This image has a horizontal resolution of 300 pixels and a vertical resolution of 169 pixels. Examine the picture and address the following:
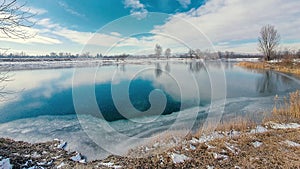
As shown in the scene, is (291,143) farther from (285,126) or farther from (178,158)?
(178,158)

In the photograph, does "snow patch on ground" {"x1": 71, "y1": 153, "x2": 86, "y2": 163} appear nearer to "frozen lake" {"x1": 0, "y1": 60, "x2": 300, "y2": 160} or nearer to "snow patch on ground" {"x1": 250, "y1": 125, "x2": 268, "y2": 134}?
"frozen lake" {"x1": 0, "y1": 60, "x2": 300, "y2": 160}

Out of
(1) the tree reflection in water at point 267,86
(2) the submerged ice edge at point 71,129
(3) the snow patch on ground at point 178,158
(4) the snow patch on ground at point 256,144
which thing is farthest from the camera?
(1) the tree reflection in water at point 267,86

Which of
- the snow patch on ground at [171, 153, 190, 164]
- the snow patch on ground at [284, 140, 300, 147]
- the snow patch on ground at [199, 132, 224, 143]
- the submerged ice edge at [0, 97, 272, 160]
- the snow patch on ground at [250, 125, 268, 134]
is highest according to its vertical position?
the snow patch on ground at [284, 140, 300, 147]

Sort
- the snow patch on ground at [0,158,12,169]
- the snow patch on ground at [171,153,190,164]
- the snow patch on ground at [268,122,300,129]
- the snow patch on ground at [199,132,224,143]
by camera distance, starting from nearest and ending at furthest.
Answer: the snow patch on ground at [0,158,12,169]
the snow patch on ground at [171,153,190,164]
the snow patch on ground at [199,132,224,143]
the snow patch on ground at [268,122,300,129]

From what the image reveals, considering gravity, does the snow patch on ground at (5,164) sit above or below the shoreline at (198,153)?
above

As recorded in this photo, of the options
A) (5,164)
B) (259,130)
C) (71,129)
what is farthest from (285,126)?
(5,164)

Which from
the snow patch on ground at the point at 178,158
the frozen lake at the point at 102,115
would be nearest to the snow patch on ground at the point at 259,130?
the frozen lake at the point at 102,115

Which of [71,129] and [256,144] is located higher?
[256,144]

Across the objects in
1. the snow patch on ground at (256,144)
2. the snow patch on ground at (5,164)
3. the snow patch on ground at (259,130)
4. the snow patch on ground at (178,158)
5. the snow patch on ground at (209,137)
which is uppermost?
the snow patch on ground at (5,164)

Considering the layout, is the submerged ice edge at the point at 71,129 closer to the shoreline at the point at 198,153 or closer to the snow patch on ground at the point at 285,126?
the shoreline at the point at 198,153

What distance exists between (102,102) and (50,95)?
4497mm

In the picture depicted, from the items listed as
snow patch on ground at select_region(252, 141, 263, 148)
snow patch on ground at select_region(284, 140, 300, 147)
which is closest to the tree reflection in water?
snow patch on ground at select_region(284, 140, 300, 147)

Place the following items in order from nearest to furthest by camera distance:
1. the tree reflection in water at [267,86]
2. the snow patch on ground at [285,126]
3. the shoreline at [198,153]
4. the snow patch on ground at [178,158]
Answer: the shoreline at [198,153] < the snow patch on ground at [178,158] < the snow patch on ground at [285,126] < the tree reflection in water at [267,86]

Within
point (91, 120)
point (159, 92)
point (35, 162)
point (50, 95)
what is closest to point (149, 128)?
point (91, 120)
